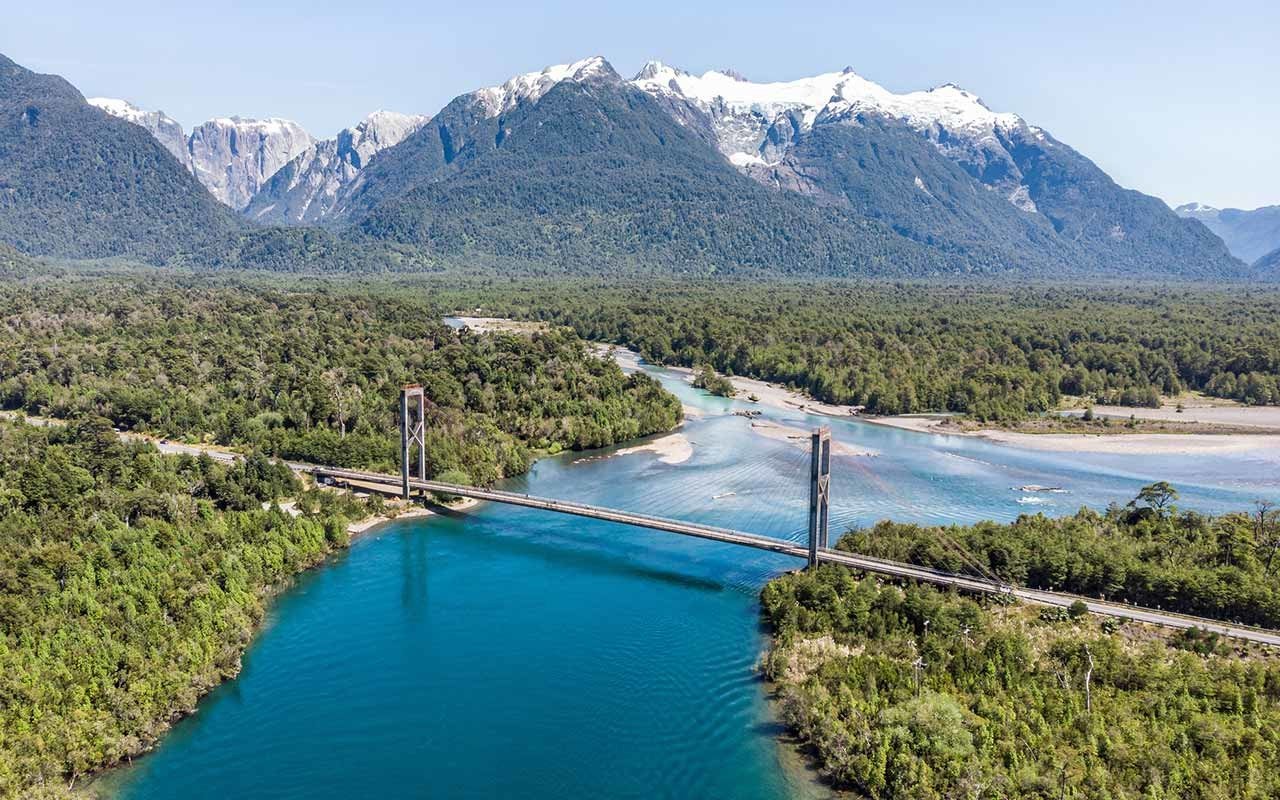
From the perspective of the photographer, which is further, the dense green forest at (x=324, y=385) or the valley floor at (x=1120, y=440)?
the valley floor at (x=1120, y=440)

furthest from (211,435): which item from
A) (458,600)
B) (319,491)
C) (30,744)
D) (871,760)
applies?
(871,760)

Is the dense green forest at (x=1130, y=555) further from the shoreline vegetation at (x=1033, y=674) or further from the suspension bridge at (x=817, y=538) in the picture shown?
the suspension bridge at (x=817, y=538)

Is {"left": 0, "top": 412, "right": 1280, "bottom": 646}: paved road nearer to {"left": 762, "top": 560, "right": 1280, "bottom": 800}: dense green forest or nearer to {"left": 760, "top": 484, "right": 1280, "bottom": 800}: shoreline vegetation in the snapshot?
{"left": 760, "top": 484, "right": 1280, "bottom": 800}: shoreline vegetation

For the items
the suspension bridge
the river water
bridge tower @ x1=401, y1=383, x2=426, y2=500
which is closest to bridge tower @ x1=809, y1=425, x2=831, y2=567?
the suspension bridge

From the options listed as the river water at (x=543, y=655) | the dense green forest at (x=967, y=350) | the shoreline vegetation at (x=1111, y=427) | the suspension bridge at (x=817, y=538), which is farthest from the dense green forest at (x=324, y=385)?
the dense green forest at (x=967, y=350)

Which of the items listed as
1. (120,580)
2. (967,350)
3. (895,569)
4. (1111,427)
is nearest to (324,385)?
(120,580)

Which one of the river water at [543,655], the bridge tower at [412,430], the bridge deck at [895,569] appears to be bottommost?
the river water at [543,655]
